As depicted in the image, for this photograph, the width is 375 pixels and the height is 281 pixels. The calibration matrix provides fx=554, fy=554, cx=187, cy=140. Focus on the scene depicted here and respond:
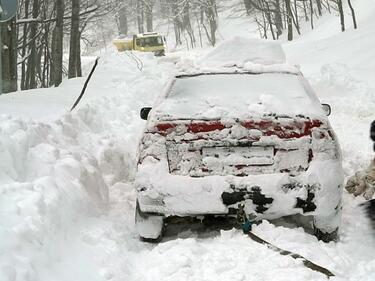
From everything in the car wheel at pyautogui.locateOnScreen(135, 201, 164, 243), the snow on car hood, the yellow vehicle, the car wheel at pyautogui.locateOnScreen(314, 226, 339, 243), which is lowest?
the yellow vehicle

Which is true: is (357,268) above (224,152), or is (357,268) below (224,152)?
below

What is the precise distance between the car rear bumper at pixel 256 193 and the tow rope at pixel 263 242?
64mm

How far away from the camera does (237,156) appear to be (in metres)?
4.45

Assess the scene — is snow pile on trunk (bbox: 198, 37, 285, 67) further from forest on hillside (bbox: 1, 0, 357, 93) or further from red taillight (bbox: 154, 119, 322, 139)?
forest on hillside (bbox: 1, 0, 357, 93)

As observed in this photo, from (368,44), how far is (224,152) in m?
16.7

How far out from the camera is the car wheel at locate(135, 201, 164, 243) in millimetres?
4605

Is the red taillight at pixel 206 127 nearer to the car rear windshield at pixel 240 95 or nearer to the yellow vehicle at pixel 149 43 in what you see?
the car rear windshield at pixel 240 95

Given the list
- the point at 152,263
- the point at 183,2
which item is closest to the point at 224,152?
the point at 152,263

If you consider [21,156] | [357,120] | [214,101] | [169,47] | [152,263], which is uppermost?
[214,101]

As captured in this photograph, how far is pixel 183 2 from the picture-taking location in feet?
198

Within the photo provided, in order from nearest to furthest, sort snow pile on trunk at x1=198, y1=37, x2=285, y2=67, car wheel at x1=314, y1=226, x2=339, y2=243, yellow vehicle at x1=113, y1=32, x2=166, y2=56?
car wheel at x1=314, y1=226, x2=339, y2=243 < snow pile on trunk at x1=198, y1=37, x2=285, y2=67 < yellow vehicle at x1=113, y1=32, x2=166, y2=56

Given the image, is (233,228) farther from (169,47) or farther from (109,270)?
(169,47)

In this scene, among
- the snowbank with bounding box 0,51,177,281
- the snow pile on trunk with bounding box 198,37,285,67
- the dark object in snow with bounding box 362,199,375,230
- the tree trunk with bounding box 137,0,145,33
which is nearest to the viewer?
the snowbank with bounding box 0,51,177,281

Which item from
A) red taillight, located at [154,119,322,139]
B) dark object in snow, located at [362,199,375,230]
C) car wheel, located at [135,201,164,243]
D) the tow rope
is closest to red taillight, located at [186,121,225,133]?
red taillight, located at [154,119,322,139]
